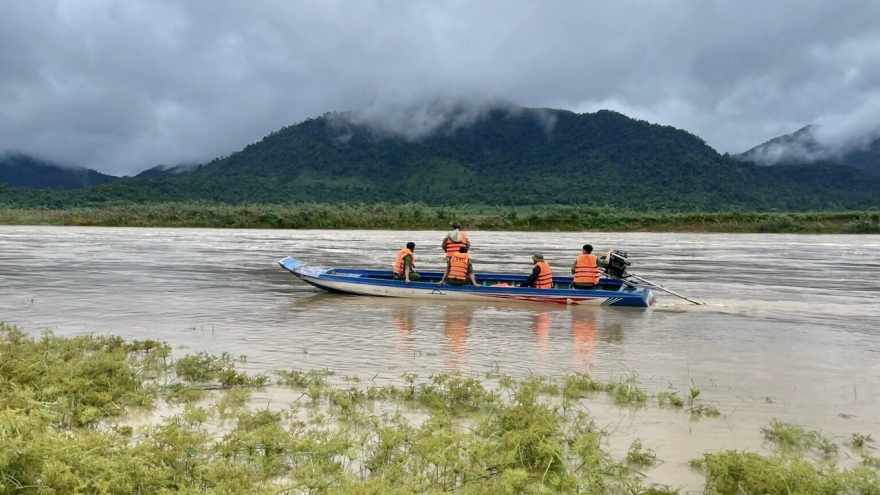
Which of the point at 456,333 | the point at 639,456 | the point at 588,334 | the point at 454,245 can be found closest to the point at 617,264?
the point at 454,245

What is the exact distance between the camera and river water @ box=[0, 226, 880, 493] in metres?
7.87

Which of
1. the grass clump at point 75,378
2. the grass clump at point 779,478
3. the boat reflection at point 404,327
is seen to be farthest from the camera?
the boat reflection at point 404,327

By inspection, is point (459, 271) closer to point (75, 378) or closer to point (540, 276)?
point (540, 276)

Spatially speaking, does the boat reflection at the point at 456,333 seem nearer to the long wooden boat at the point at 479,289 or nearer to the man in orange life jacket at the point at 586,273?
the long wooden boat at the point at 479,289

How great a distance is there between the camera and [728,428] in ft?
24.0

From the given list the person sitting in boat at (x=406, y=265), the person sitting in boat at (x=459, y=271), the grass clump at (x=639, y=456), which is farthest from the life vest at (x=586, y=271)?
the grass clump at (x=639, y=456)

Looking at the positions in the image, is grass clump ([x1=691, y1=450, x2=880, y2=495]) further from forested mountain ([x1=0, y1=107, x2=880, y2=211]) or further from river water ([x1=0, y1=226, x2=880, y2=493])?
forested mountain ([x1=0, y1=107, x2=880, y2=211])

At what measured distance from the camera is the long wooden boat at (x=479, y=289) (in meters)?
16.7

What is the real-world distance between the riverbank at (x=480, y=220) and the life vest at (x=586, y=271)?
51425mm

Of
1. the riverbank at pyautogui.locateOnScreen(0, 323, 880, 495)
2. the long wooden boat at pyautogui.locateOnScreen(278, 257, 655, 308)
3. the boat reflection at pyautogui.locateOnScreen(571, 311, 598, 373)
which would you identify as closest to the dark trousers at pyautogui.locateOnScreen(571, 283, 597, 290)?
the long wooden boat at pyautogui.locateOnScreen(278, 257, 655, 308)

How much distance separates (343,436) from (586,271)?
11837 mm

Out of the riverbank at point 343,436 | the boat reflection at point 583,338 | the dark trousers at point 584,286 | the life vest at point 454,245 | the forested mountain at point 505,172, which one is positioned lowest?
the boat reflection at point 583,338

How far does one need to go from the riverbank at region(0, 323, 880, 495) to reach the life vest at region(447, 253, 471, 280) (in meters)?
7.72

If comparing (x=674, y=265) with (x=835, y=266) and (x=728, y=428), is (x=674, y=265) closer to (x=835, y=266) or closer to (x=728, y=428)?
(x=835, y=266)
